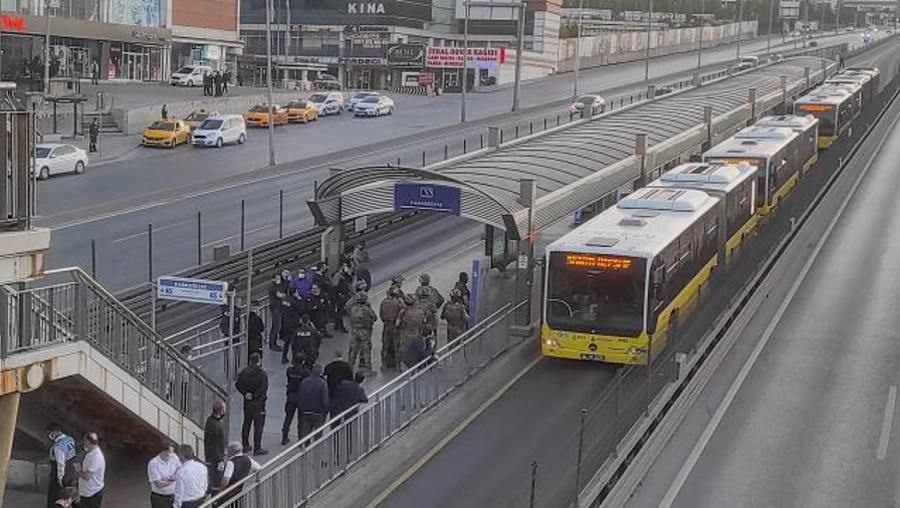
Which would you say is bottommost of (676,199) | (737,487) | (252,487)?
(737,487)

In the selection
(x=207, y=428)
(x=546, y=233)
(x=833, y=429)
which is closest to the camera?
(x=207, y=428)

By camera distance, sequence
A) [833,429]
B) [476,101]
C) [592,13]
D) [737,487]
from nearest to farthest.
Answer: [737,487]
[833,429]
[476,101]
[592,13]

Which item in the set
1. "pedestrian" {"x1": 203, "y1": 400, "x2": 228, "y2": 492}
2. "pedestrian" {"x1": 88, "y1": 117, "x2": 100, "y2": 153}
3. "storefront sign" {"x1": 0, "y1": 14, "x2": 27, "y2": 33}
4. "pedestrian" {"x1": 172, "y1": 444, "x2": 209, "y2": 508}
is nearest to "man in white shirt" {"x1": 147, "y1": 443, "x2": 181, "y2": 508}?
"pedestrian" {"x1": 172, "y1": 444, "x2": 209, "y2": 508}

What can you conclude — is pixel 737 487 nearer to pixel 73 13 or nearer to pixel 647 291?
pixel 647 291

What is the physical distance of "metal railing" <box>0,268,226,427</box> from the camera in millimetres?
13113

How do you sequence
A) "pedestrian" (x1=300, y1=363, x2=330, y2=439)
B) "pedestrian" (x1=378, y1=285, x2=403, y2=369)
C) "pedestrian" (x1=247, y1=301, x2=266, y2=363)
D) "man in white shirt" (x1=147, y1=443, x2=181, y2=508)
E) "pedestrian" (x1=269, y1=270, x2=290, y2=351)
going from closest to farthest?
1. "man in white shirt" (x1=147, y1=443, x2=181, y2=508)
2. "pedestrian" (x1=300, y1=363, x2=330, y2=439)
3. "pedestrian" (x1=247, y1=301, x2=266, y2=363)
4. "pedestrian" (x1=378, y1=285, x2=403, y2=369)
5. "pedestrian" (x1=269, y1=270, x2=290, y2=351)

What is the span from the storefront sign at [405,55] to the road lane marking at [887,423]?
258 ft

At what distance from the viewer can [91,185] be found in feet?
140

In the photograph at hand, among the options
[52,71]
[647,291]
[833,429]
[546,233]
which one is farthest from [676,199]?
[52,71]

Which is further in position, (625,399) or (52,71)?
(52,71)

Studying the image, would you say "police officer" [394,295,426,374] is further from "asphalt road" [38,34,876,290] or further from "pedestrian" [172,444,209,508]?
"asphalt road" [38,34,876,290]

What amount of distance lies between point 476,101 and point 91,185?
45.6 metres

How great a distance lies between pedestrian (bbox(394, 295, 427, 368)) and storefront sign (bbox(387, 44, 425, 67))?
77.9 meters

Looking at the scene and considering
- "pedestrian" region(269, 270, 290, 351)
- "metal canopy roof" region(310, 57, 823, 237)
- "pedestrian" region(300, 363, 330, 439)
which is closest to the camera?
"pedestrian" region(300, 363, 330, 439)
